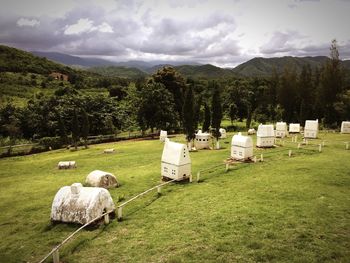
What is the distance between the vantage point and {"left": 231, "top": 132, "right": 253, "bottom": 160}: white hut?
1329 inches

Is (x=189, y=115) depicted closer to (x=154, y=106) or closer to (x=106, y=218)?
(x=154, y=106)

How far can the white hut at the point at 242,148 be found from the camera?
33750 mm

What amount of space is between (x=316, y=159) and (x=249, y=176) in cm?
1025

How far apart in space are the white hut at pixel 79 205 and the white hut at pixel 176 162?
9.18m

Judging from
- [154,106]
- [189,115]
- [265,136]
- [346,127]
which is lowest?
[265,136]

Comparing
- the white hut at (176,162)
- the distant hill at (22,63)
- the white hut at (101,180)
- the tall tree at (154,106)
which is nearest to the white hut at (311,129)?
the tall tree at (154,106)

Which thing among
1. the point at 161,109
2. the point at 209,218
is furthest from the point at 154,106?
the point at 209,218

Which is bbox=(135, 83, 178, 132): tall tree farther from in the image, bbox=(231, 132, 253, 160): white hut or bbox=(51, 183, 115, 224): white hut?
bbox=(51, 183, 115, 224): white hut

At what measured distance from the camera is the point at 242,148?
33906 millimetres

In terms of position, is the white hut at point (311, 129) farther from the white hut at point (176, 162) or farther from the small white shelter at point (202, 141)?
the white hut at point (176, 162)

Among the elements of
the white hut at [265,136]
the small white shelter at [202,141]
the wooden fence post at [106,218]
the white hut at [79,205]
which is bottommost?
the wooden fence post at [106,218]

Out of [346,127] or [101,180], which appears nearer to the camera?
[101,180]

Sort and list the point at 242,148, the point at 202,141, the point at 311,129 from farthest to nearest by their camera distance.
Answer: the point at 311,129 < the point at 202,141 < the point at 242,148

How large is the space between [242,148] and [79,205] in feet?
67.5
